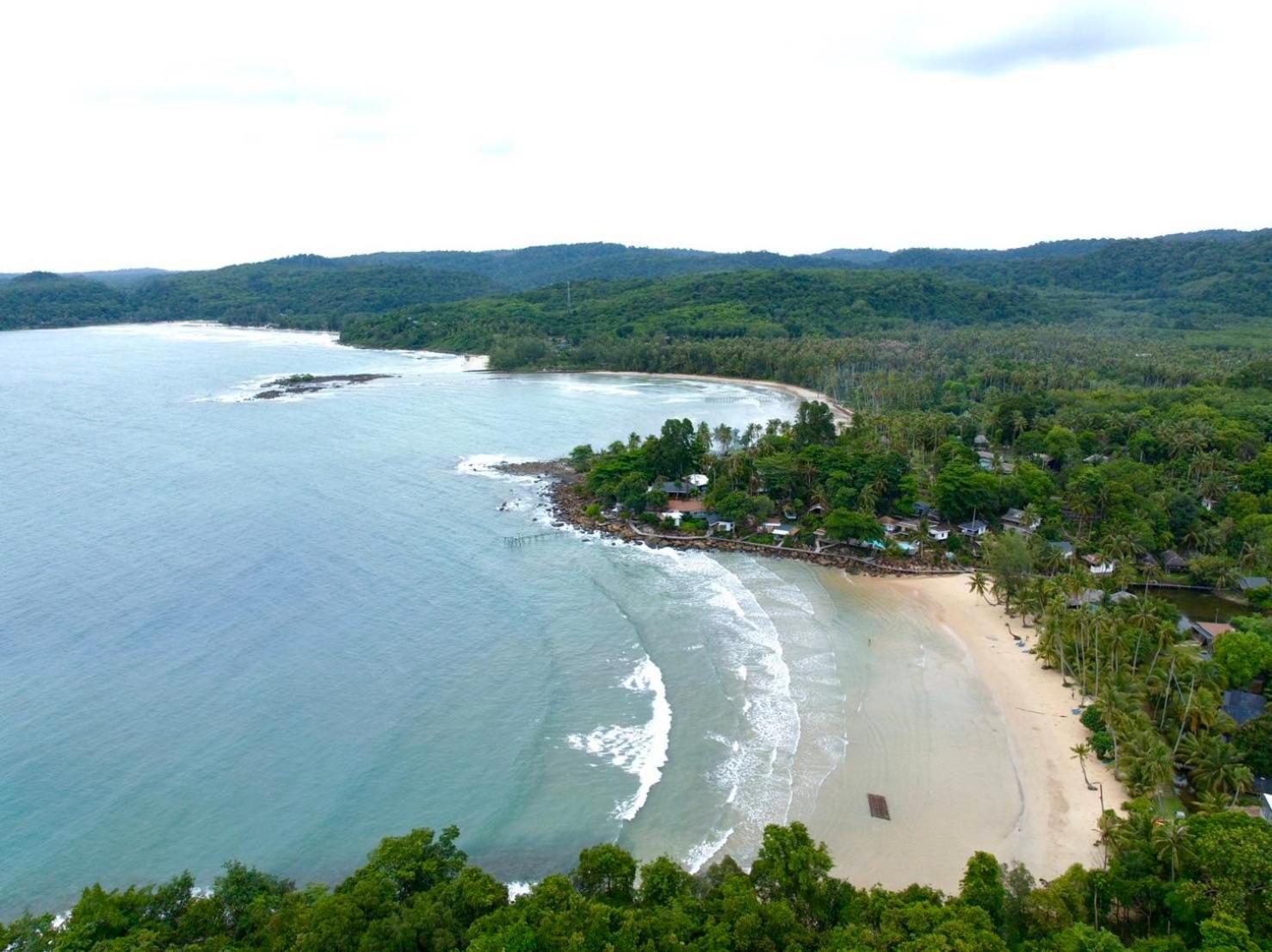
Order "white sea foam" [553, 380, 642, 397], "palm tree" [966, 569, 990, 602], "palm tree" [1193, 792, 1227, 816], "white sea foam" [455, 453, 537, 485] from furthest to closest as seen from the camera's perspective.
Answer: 1. "white sea foam" [553, 380, 642, 397]
2. "white sea foam" [455, 453, 537, 485]
3. "palm tree" [966, 569, 990, 602]
4. "palm tree" [1193, 792, 1227, 816]

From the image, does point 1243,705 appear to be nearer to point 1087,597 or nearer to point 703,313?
point 1087,597

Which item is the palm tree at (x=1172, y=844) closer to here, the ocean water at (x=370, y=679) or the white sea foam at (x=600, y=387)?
the ocean water at (x=370, y=679)

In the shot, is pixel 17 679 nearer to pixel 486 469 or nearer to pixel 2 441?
pixel 486 469

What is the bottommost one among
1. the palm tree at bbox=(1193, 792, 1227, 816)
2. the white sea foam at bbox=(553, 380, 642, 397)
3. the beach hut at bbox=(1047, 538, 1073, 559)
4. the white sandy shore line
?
the white sandy shore line

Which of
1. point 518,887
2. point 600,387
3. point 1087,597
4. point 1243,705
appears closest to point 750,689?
point 518,887

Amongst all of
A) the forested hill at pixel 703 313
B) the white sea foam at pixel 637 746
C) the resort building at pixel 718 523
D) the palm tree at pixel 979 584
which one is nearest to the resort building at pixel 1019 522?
the palm tree at pixel 979 584

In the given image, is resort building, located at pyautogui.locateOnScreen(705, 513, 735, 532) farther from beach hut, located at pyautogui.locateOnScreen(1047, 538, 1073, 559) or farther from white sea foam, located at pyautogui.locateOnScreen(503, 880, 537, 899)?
white sea foam, located at pyautogui.locateOnScreen(503, 880, 537, 899)

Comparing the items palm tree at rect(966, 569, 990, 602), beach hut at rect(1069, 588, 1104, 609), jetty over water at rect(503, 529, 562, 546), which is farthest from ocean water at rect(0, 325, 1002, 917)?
beach hut at rect(1069, 588, 1104, 609)
